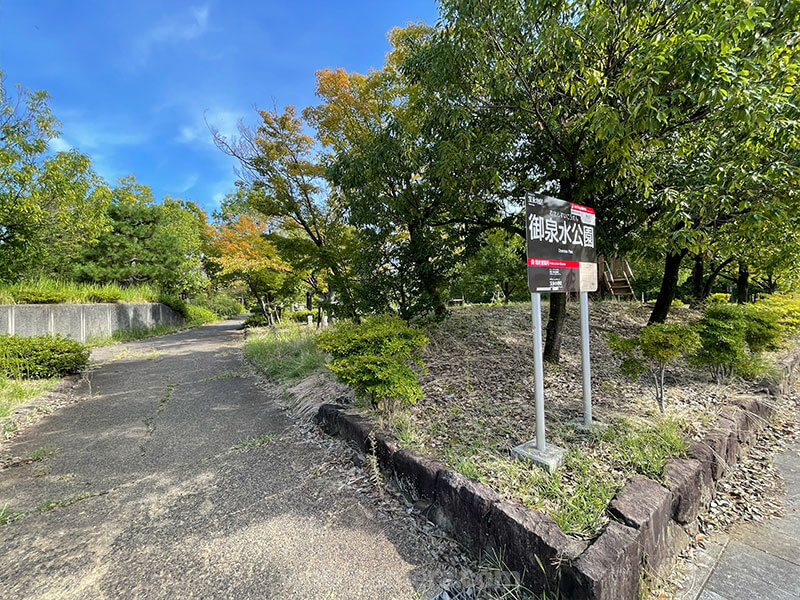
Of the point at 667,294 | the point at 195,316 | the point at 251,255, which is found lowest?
the point at 195,316

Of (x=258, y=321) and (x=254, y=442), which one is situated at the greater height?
(x=258, y=321)

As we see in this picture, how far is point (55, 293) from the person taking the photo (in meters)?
8.84

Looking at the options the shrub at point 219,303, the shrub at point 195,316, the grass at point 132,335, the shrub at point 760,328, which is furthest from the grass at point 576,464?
the shrub at point 219,303

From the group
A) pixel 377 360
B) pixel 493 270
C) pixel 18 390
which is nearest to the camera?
pixel 377 360

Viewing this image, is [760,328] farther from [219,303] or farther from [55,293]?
[219,303]

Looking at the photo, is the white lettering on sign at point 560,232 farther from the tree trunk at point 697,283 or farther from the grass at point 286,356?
the tree trunk at point 697,283

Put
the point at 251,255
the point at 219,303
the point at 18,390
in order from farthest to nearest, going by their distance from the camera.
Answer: the point at 219,303 → the point at 251,255 → the point at 18,390

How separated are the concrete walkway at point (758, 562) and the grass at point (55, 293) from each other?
12525 millimetres

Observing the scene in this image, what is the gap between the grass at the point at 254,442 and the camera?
125 inches

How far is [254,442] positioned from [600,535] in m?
2.98

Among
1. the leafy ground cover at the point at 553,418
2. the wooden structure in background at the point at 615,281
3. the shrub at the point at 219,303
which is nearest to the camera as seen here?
the leafy ground cover at the point at 553,418

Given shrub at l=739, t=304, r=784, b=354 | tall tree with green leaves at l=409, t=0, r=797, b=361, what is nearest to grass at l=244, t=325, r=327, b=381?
tall tree with green leaves at l=409, t=0, r=797, b=361

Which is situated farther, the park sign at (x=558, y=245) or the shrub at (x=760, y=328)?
the shrub at (x=760, y=328)

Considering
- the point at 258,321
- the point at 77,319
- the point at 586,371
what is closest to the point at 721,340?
the point at 586,371
